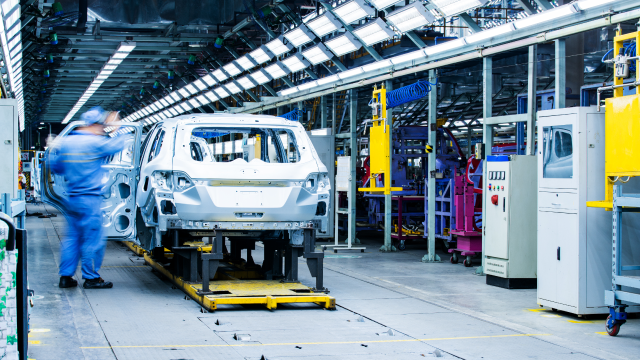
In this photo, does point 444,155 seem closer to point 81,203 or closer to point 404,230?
point 404,230

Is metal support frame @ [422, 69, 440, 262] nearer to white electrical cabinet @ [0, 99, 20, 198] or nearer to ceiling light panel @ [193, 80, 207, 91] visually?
white electrical cabinet @ [0, 99, 20, 198]

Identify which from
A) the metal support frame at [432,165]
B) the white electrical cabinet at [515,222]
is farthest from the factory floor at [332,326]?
the metal support frame at [432,165]

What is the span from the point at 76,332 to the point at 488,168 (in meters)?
5.25

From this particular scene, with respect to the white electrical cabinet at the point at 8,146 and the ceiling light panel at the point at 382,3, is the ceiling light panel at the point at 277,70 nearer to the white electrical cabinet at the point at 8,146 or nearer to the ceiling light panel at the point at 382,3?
the ceiling light panel at the point at 382,3

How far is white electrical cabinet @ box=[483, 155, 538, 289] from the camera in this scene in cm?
805

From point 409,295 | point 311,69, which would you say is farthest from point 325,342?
point 311,69

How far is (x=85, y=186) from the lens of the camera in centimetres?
754

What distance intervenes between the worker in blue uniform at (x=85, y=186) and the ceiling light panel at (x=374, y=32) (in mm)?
4779

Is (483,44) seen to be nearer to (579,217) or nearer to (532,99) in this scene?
(532,99)

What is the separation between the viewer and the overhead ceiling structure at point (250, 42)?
32.4 ft

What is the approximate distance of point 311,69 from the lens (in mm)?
15562

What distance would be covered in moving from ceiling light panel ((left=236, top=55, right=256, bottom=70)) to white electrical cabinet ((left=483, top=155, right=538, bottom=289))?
8.54m

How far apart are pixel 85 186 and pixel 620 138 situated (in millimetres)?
5409

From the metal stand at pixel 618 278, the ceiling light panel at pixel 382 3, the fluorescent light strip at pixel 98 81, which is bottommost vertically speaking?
the metal stand at pixel 618 278
